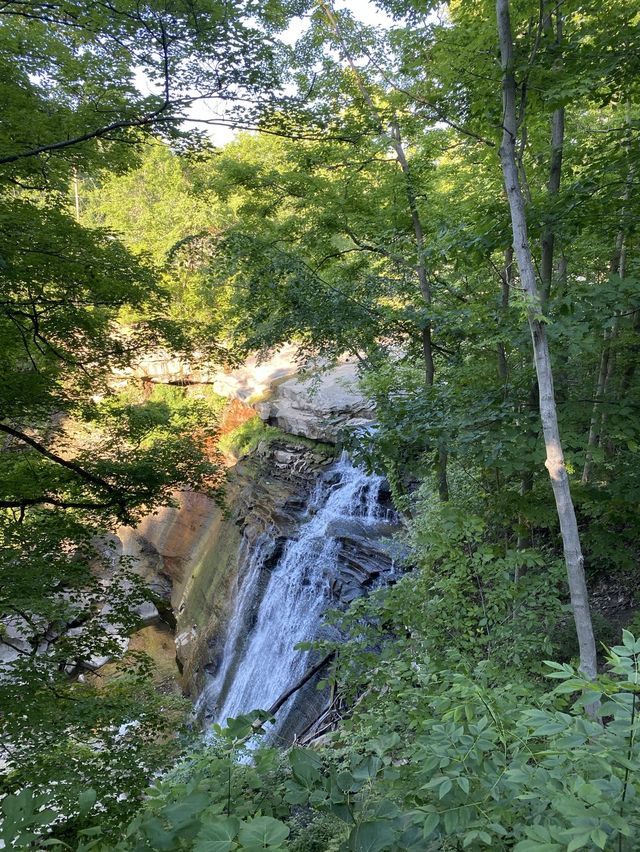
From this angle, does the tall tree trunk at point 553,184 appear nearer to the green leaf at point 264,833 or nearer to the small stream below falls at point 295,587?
the green leaf at point 264,833

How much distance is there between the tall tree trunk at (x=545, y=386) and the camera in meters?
3.42

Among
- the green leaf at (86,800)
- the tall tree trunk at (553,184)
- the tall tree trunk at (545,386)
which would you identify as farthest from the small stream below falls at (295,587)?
the green leaf at (86,800)

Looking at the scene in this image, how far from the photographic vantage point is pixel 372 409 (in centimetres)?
648

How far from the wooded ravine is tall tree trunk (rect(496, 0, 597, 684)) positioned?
2 cm

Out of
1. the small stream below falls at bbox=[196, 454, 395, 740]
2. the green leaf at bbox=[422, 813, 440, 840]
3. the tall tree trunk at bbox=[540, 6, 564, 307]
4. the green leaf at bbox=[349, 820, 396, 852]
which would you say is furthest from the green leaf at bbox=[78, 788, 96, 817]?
the small stream below falls at bbox=[196, 454, 395, 740]

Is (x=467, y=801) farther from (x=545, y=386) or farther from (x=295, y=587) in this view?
(x=295, y=587)

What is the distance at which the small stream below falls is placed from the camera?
9453mm

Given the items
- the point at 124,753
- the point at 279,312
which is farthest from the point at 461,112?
the point at 124,753

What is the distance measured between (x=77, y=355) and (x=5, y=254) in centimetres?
256

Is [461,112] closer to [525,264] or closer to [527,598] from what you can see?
[525,264]

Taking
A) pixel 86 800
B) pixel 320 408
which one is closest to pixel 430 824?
pixel 86 800

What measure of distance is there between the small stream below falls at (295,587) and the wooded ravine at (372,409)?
0.33ft

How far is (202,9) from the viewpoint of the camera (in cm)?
407

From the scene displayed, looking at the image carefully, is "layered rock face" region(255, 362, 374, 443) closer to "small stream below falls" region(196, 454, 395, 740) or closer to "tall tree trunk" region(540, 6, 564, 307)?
"small stream below falls" region(196, 454, 395, 740)
